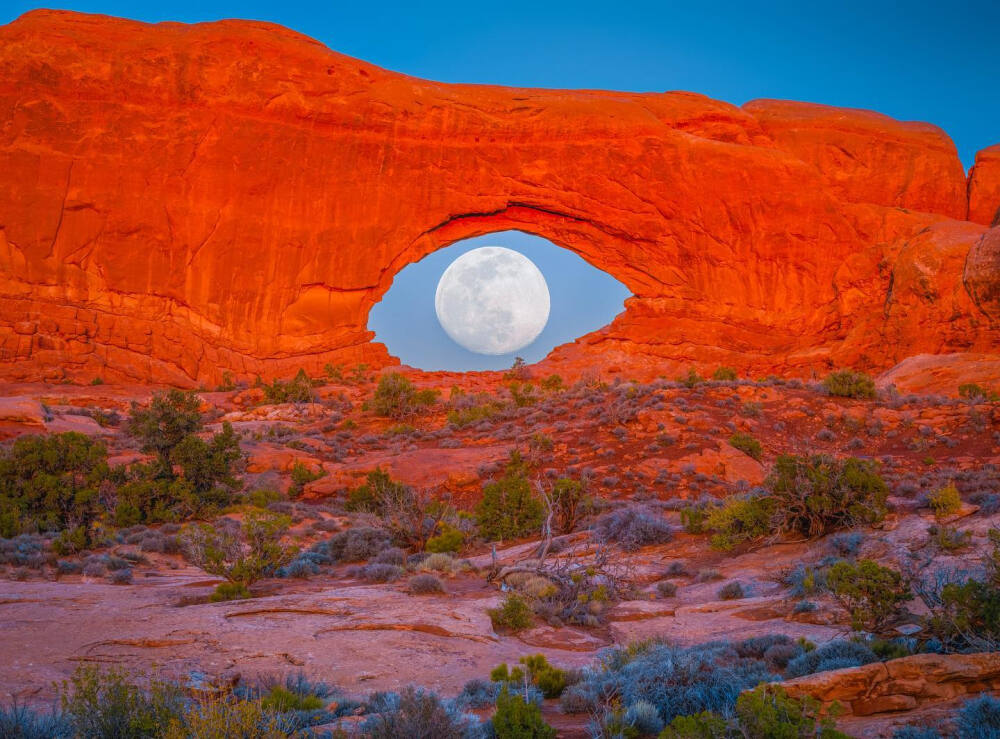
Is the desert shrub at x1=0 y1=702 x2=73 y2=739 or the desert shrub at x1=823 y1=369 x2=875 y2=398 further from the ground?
the desert shrub at x1=823 y1=369 x2=875 y2=398

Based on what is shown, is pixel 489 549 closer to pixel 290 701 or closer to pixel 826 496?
pixel 826 496

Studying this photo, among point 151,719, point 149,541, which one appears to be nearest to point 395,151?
point 149,541

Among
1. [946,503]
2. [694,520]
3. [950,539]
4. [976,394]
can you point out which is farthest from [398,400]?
[950,539]

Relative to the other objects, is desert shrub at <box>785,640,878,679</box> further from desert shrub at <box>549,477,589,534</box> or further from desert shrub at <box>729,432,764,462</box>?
desert shrub at <box>729,432,764,462</box>

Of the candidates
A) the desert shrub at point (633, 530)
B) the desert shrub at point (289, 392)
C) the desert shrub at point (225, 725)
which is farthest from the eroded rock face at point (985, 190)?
the desert shrub at point (225, 725)

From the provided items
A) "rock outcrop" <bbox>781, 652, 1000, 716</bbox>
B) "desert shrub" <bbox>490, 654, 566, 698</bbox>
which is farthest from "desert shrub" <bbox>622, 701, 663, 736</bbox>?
"desert shrub" <bbox>490, 654, 566, 698</bbox>

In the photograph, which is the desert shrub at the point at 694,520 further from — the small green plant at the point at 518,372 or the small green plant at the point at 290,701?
the small green plant at the point at 518,372

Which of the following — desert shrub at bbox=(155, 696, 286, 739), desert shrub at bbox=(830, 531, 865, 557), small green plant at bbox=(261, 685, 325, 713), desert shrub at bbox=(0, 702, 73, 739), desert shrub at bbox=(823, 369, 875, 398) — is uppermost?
desert shrub at bbox=(823, 369, 875, 398)
